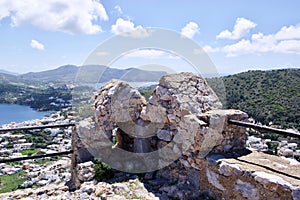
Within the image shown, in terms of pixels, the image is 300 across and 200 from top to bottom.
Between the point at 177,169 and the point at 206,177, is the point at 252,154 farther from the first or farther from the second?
the point at 177,169

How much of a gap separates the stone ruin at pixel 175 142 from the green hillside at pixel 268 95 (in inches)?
493

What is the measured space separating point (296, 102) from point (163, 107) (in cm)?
1958

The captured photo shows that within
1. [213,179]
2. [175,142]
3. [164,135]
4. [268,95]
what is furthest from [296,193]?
[268,95]

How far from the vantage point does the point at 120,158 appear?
4.23 m

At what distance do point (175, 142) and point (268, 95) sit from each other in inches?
883

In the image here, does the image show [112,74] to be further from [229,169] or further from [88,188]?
[229,169]

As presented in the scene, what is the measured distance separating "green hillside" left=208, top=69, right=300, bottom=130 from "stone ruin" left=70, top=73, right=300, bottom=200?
12.5 m

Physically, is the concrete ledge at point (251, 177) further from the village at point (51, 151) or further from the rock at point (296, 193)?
the village at point (51, 151)

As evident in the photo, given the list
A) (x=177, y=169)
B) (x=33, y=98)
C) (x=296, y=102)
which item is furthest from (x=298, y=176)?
(x=33, y=98)

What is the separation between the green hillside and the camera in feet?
59.0

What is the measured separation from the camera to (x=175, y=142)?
3.79m

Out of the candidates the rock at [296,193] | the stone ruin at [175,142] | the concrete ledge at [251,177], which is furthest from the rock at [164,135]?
the rock at [296,193]

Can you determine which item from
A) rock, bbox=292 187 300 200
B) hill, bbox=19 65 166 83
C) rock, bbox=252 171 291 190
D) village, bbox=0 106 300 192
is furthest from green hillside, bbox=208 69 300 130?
rock, bbox=292 187 300 200

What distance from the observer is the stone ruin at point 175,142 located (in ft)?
10.1
